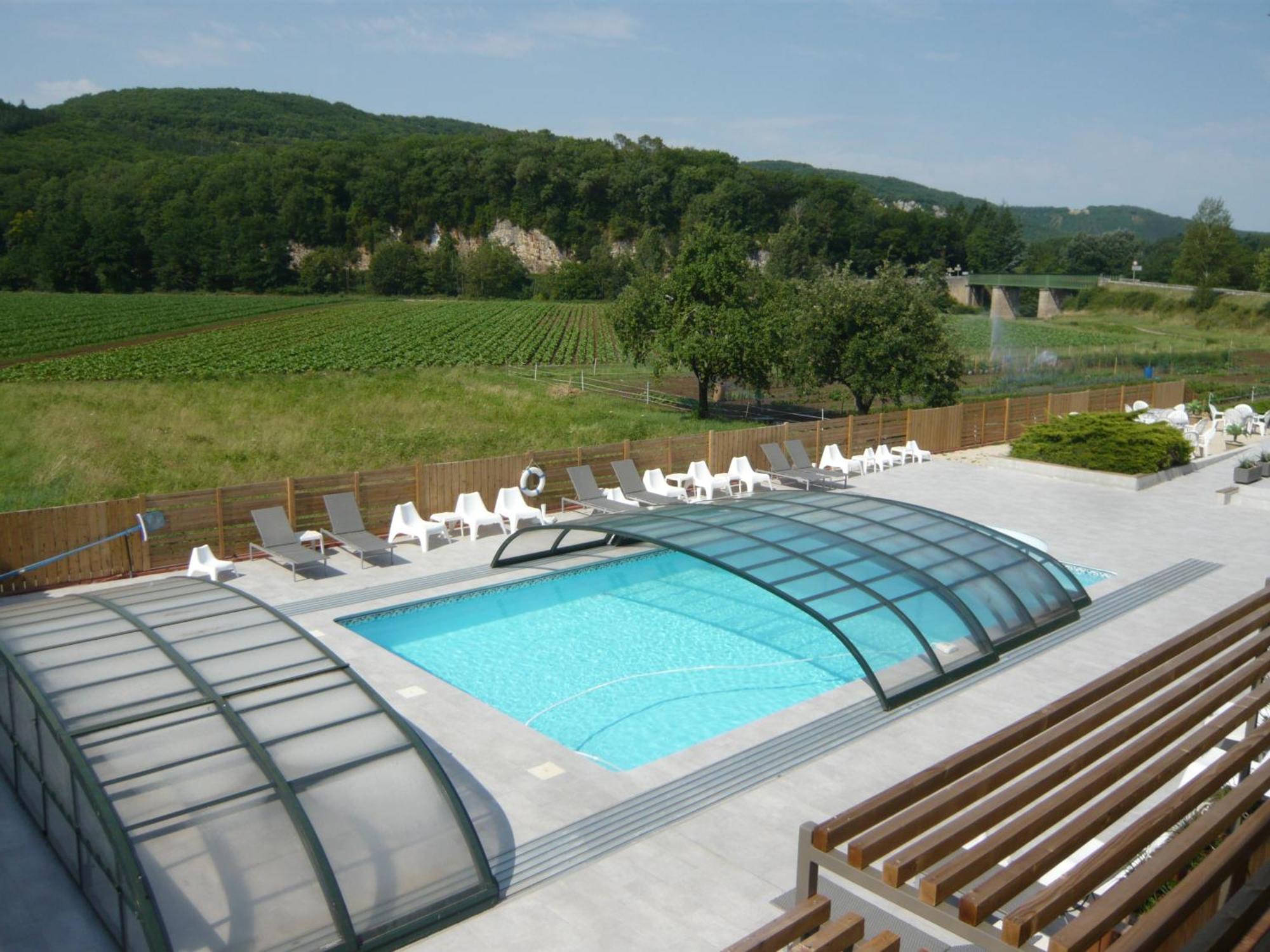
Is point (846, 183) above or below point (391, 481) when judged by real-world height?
above

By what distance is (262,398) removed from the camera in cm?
3000

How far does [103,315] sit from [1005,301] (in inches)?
2736

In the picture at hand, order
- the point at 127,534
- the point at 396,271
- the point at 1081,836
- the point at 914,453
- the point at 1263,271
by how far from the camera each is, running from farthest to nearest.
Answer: the point at 396,271 < the point at 1263,271 < the point at 914,453 < the point at 127,534 < the point at 1081,836

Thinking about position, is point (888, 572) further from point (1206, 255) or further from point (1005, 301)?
point (1206, 255)

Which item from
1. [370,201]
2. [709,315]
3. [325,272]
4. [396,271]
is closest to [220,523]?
[709,315]

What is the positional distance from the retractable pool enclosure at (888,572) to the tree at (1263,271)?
79052mm

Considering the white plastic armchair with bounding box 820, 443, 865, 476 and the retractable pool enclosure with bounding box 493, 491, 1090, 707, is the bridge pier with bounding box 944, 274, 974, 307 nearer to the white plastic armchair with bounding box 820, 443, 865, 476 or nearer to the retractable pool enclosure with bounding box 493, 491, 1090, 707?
the white plastic armchair with bounding box 820, 443, 865, 476

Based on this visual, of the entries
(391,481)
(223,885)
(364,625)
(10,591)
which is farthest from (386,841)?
(391,481)

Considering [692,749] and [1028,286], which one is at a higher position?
[1028,286]

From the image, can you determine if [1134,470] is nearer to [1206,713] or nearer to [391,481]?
[391,481]

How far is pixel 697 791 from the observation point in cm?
763

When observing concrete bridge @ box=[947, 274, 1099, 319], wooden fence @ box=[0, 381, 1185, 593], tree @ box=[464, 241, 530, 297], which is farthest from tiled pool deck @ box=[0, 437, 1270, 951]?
tree @ box=[464, 241, 530, 297]

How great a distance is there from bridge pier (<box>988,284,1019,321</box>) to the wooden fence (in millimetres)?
66711

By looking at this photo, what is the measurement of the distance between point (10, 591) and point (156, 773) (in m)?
7.84
